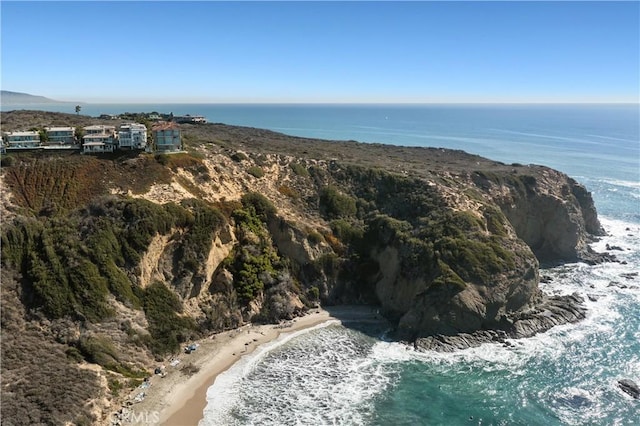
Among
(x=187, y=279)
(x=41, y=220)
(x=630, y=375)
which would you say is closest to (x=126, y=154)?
(x=41, y=220)

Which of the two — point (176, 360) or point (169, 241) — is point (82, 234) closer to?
point (169, 241)

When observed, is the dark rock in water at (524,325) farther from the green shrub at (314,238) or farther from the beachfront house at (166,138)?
the beachfront house at (166,138)

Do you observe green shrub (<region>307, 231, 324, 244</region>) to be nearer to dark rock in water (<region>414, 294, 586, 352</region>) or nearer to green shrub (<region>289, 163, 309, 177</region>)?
green shrub (<region>289, 163, 309, 177</region>)

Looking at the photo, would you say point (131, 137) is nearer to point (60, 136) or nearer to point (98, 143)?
point (98, 143)

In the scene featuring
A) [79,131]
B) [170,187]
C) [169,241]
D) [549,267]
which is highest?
[79,131]

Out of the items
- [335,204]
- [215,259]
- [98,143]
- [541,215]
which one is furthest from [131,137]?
[541,215]

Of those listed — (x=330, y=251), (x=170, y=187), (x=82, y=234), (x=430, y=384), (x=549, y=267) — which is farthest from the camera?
(x=549, y=267)
